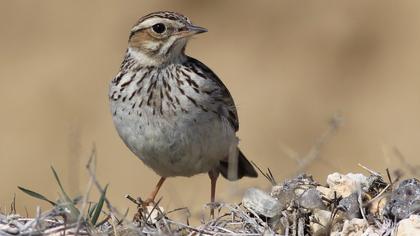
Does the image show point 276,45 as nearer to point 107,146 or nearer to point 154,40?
point 107,146

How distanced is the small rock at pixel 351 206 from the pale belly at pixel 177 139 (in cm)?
172

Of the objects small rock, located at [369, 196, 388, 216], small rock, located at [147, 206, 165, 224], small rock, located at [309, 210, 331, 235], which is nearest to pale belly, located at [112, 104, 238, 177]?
small rock, located at [147, 206, 165, 224]

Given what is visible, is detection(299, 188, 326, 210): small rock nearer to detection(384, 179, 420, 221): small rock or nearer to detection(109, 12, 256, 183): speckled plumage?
detection(384, 179, 420, 221): small rock

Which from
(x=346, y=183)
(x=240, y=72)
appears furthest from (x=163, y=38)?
(x=240, y=72)

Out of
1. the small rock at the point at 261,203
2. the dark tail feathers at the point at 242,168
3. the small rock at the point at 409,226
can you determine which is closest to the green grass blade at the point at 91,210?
the small rock at the point at 261,203

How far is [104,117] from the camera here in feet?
57.0

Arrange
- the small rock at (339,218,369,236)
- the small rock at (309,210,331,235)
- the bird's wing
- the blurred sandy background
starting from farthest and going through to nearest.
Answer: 1. the blurred sandy background
2. the bird's wing
3. the small rock at (309,210,331,235)
4. the small rock at (339,218,369,236)

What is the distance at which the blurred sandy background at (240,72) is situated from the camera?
16391mm

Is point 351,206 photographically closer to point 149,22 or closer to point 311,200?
point 311,200

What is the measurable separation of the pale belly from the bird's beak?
0.62 m

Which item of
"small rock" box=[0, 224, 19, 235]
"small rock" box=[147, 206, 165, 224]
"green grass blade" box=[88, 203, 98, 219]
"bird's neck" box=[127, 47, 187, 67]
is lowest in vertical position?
"small rock" box=[147, 206, 165, 224]

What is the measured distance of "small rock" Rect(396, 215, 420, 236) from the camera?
5.64 metres

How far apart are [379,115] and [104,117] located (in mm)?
4129

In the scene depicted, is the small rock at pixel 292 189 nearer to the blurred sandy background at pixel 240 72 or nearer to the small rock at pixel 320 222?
the small rock at pixel 320 222
